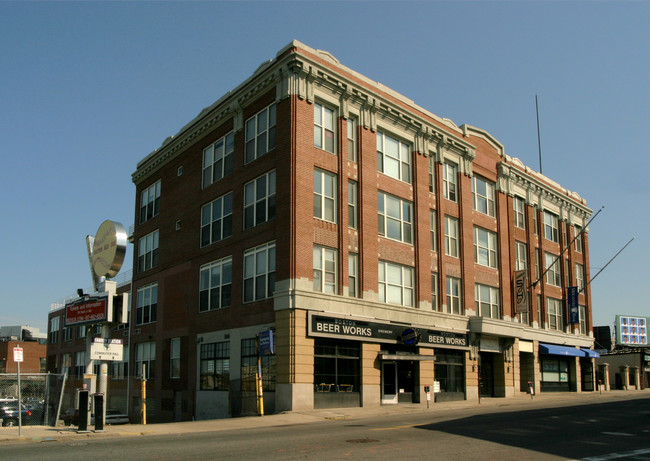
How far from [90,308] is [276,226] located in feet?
39.4

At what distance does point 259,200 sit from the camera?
33.8m

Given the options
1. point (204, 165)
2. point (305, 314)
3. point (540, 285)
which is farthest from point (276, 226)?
point (540, 285)

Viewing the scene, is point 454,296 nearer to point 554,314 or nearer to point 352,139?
point 352,139

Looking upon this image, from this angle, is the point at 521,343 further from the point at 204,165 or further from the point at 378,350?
the point at 204,165

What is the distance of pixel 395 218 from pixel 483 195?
11.4m

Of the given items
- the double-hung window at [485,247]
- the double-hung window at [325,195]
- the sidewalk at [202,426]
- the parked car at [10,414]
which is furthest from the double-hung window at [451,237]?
the parked car at [10,414]

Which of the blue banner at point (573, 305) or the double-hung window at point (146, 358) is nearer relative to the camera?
the double-hung window at point (146, 358)

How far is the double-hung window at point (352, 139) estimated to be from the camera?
3472 centimetres

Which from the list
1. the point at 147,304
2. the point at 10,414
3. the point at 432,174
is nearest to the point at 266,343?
the point at 10,414

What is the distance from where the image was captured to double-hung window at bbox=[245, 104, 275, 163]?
3359cm

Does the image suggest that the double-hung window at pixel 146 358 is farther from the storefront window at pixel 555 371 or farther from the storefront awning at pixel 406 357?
the storefront window at pixel 555 371

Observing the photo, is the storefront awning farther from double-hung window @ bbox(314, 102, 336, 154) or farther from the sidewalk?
double-hung window @ bbox(314, 102, 336, 154)

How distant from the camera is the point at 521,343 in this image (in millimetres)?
45656

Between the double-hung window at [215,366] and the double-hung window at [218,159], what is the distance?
33.8ft
